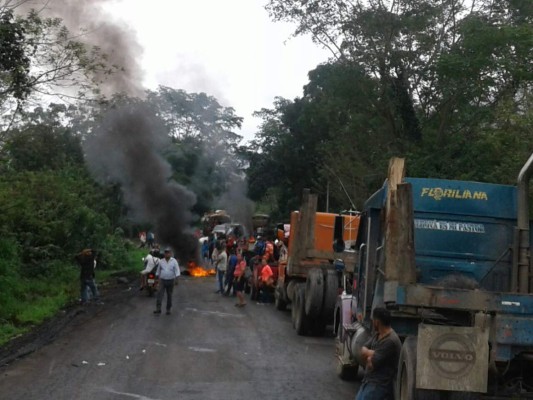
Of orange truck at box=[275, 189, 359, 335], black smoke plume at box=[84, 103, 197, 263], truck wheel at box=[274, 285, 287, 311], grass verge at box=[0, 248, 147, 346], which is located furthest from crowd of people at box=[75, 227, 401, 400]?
black smoke plume at box=[84, 103, 197, 263]

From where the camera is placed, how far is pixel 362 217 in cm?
1287

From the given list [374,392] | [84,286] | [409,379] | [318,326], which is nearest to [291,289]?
[318,326]

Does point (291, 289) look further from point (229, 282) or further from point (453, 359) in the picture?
Answer: point (453, 359)

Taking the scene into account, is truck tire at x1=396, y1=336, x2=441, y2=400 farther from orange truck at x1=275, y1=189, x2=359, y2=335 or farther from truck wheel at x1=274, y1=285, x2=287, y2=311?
truck wheel at x1=274, y1=285, x2=287, y2=311

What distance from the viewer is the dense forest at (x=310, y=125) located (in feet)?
73.1

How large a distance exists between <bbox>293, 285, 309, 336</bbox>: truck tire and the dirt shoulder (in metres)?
4.75

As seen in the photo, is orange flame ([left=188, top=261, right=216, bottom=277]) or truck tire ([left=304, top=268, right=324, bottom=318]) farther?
orange flame ([left=188, top=261, right=216, bottom=277])

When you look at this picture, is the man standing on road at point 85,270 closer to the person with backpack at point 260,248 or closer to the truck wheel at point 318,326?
the person with backpack at point 260,248

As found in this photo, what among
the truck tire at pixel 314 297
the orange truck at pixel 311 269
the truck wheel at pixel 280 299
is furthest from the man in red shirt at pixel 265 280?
the truck tire at pixel 314 297

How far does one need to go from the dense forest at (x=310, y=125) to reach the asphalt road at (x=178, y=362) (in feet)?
8.40

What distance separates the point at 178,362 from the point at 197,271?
939 inches

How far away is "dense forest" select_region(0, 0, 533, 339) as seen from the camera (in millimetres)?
22281

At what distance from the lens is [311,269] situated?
62.4 feet

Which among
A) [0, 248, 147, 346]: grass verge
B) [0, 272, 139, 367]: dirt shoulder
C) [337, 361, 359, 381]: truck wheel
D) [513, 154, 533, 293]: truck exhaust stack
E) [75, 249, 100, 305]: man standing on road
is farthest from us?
[75, 249, 100, 305]: man standing on road
